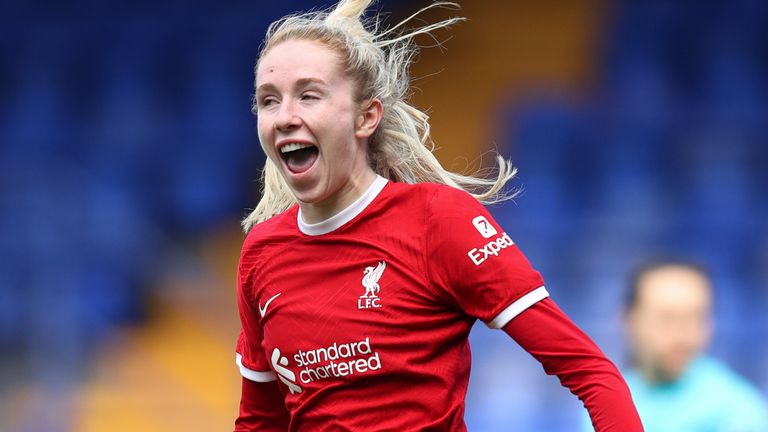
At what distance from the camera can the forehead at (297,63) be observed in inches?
89.0

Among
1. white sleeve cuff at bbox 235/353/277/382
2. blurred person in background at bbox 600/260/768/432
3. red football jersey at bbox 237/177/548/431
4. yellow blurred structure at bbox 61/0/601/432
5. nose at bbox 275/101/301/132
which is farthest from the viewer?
yellow blurred structure at bbox 61/0/601/432

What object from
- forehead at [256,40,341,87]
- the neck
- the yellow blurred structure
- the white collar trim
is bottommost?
the white collar trim

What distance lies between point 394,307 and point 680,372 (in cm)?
181

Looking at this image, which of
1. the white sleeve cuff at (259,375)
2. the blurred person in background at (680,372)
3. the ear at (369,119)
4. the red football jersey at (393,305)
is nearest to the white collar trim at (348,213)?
the red football jersey at (393,305)

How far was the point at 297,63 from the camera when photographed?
2.27 m

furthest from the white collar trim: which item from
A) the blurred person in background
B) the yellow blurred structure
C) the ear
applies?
the yellow blurred structure

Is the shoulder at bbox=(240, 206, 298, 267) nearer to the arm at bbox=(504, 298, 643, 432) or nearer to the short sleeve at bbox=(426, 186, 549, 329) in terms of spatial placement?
the short sleeve at bbox=(426, 186, 549, 329)

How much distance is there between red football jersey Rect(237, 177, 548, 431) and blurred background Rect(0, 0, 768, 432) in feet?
12.3

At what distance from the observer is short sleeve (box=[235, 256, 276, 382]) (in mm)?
2445

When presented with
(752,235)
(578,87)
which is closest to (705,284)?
(752,235)

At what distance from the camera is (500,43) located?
7.23 metres

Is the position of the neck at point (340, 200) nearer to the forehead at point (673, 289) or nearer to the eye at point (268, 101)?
the eye at point (268, 101)

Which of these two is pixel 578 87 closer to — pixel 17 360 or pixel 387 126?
pixel 17 360

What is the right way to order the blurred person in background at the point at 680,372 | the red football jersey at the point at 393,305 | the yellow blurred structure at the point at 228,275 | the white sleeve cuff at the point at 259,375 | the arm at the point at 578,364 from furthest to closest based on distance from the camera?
the yellow blurred structure at the point at 228,275 < the blurred person in background at the point at 680,372 < the white sleeve cuff at the point at 259,375 < the red football jersey at the point at 393,305 < the arm at the point at 578,364
